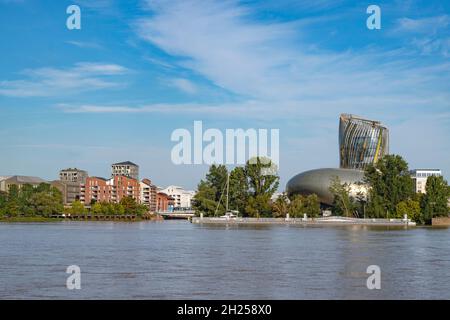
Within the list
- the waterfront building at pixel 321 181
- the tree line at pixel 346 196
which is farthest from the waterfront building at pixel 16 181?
the tree line at pixel 346 196

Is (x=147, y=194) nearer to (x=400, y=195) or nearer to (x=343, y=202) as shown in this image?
(x=343, y=202)

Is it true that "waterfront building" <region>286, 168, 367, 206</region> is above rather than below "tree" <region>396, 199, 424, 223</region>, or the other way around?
above

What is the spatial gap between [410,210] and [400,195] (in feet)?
9.99

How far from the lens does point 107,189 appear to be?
15825 centimetres

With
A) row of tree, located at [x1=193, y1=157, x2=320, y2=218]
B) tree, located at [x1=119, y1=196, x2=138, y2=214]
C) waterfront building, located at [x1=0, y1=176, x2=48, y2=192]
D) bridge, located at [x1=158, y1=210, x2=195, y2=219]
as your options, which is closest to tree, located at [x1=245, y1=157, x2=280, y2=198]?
row of tree, located at [x1=193, y1=157, x2=320, y2=218]

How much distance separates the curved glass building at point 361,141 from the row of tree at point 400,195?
42.8 metres

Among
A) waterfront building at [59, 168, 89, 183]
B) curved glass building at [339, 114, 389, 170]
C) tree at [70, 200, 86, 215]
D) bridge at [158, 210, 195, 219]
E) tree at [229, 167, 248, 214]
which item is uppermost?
curved glass building at [339, 114, 389, 170]

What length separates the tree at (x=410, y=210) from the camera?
306 ft

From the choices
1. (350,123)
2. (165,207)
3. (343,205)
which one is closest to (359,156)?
(350,123)

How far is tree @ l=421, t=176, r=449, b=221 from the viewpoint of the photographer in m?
91.6

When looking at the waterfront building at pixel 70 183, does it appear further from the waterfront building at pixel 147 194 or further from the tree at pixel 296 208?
the tree at pixel 296 208
